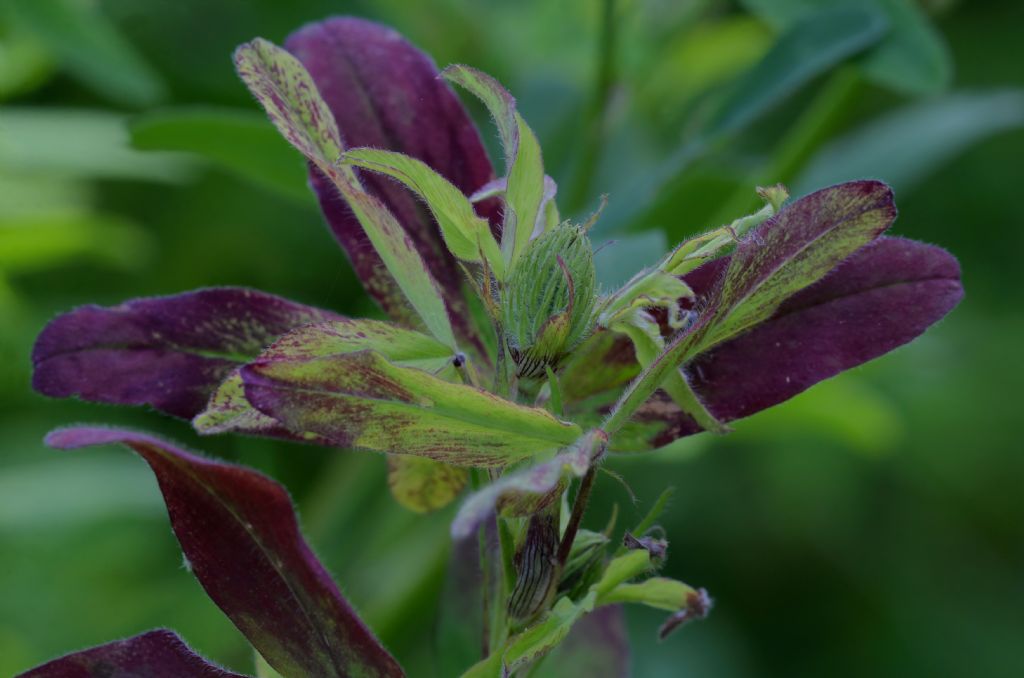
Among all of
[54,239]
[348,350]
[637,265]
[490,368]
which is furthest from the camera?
[54,239]

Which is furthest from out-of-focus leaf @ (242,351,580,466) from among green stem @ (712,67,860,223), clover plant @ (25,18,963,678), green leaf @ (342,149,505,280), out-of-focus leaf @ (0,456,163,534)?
out-of-focus leaf @ (0,456,163,534)

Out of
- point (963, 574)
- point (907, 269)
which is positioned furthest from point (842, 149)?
point (963, 574)

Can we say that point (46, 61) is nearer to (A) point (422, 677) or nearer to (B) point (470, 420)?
(A) point (422, 677)

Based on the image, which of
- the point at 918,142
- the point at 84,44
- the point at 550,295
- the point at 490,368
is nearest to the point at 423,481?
the point at 490,368

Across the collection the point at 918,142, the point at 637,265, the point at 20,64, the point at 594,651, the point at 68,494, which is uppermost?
the point at 20,64

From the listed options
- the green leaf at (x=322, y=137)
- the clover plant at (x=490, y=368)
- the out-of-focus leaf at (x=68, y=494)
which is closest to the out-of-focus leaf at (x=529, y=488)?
the clover plant at (x=490, y=368)

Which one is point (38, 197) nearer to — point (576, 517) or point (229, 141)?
point (229, 141)

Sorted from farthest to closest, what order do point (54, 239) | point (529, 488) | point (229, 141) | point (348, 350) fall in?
1. point (54, 239)
2. point (229, 141)
3. point (348, 350)
4. point (529, 488)
